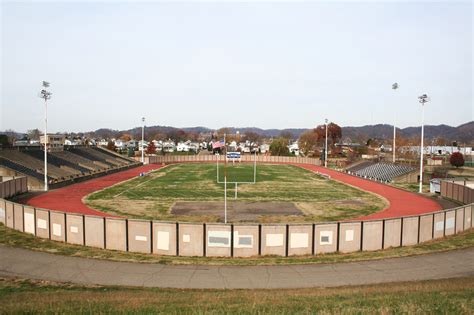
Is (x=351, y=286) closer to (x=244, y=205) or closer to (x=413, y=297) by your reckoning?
(x=413, y=297)

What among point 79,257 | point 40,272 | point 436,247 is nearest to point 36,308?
point 40,272

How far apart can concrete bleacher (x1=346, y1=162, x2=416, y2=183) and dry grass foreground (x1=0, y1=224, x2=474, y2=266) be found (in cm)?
3765

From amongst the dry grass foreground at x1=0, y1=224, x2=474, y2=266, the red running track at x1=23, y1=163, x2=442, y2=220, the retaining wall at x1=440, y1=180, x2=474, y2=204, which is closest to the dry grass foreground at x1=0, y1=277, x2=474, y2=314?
the dry grass foreground at x1=0, y1=224, x2=474, y2=266

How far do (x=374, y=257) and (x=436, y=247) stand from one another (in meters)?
4.63

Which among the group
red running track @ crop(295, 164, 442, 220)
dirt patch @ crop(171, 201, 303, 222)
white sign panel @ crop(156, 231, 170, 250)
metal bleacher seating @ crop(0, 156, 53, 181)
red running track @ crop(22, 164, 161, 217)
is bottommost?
red running track @ crop(22, 164, 161, 217)

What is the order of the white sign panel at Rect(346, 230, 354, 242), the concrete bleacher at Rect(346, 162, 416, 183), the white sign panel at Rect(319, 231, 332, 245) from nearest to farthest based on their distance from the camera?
1. the white sign panel at Rect(319, 231, 332, 245)
2. the white sign panel at Rect(346, 230, 354, 242)
3. the concrete bleacher at Rect(346, 162, 416, 183)

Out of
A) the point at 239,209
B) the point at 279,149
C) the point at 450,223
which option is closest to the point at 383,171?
the point at 239,209

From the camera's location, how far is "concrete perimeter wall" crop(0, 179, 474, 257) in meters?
19.8

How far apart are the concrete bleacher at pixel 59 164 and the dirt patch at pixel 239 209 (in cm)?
2294

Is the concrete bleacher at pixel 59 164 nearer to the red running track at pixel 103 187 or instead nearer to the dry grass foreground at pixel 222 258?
the red running track at pixel 103 187

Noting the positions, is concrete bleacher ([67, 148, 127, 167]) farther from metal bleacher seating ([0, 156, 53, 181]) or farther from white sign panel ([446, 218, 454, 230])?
white sign panel ([446, 218, 454, 230])

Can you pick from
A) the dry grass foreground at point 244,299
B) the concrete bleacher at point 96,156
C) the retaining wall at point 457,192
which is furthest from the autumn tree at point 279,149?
the dry grass foreground at point 244,299

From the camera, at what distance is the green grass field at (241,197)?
104 feet

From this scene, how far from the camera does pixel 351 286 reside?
1554cm
